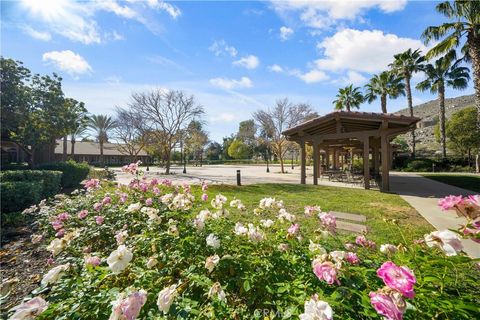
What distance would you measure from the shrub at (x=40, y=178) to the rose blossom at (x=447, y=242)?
10.3 m

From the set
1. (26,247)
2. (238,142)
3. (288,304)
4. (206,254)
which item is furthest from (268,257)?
(238,142)

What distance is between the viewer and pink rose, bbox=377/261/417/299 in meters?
0.98

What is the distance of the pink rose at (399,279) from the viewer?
98cm

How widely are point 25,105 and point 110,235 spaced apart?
1851cm

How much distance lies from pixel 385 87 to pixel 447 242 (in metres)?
32.9

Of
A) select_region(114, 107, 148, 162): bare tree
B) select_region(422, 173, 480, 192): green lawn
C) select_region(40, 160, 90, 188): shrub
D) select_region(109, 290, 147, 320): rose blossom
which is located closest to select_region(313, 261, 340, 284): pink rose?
select_region(109, 290, 147, 320): rose blossom

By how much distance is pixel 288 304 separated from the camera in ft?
5.20

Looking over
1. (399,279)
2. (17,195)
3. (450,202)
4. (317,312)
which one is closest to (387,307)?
(399,279)

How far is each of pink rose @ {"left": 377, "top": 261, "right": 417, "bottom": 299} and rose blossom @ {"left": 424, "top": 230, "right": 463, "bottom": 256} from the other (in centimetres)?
37

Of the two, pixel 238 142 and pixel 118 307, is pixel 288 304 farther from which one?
pixel 238 142

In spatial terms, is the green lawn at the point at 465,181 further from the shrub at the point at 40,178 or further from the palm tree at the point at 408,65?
the shrub at the point at 40,178

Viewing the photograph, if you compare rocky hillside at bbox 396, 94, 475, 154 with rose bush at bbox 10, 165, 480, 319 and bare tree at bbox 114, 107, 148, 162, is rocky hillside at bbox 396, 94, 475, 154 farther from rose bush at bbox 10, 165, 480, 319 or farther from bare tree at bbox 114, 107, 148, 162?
rose bush at bbox 10, 165, 480, 319

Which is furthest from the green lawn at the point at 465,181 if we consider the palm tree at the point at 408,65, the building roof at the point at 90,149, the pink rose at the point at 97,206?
the building roof at the point at 90,149

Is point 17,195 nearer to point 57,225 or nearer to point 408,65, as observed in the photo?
point 57,225
